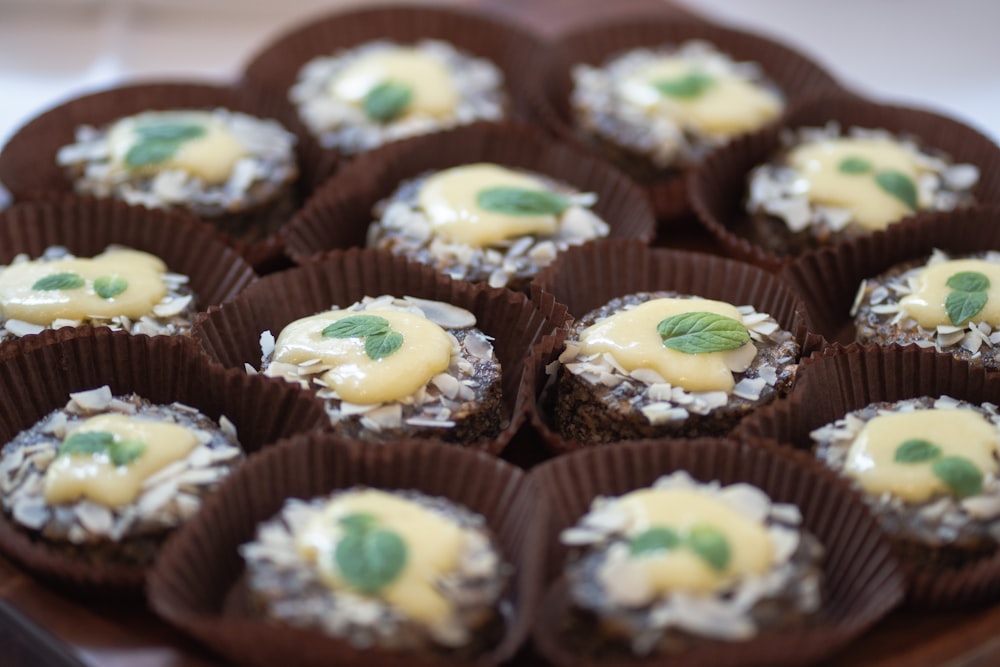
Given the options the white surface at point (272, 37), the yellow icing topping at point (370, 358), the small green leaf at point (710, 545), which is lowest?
the white surface at point (272, 37)

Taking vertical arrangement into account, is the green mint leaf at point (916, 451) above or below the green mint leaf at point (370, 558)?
below

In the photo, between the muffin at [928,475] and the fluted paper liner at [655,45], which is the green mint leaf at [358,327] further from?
the fluted paper liner at [655,45]

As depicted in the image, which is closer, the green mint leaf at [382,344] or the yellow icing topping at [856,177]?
the green mint leaf at [382,344]

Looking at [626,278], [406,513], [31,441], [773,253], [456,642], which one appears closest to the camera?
[456,642]

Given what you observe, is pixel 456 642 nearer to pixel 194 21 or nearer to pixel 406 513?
pixel 406 513

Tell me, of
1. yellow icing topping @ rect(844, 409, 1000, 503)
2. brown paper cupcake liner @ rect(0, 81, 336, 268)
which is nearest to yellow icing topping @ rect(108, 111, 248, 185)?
brown paper cupcake liner @ rect(0, 81, 336, 268)

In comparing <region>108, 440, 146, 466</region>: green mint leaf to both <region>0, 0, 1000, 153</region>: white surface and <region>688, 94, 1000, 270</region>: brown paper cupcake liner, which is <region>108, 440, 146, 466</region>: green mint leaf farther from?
<region>0, 0, 1000, 153</region>: white surface

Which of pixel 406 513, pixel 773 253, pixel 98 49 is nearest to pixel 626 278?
pixel 773 253

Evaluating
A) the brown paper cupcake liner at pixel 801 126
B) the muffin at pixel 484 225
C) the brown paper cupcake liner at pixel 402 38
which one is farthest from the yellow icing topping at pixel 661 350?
the brown paper cupcake liner at pixel 402 38
